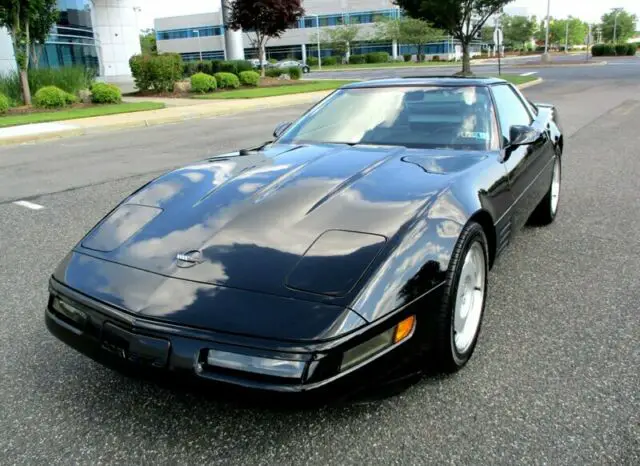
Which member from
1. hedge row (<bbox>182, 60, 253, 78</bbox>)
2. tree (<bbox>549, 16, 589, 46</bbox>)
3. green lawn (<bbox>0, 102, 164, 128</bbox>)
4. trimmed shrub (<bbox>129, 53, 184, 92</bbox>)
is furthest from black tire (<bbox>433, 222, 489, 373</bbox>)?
tree (<bbox>549, 16, 589, 46</bbox>)

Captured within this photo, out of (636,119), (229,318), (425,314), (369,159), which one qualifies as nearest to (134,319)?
(229,318)

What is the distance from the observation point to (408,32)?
75.7 meters

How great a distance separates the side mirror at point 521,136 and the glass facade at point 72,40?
99.4 ft

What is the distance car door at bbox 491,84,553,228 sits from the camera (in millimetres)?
3557

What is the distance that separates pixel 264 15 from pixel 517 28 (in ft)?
272

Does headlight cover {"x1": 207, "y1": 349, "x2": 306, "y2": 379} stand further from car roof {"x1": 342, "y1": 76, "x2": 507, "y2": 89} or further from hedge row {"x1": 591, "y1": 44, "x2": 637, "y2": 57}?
hedge row {"x1": 591, "y1": 44, "x2": 637, "y2": 57}

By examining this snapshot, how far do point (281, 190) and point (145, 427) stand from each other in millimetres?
1216

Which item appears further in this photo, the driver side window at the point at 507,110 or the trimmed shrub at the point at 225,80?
the trimmed shrub at the point at 225,80

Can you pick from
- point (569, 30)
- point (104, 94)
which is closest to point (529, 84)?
point (104, 94)

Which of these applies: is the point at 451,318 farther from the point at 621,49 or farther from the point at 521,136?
the point at 621,49

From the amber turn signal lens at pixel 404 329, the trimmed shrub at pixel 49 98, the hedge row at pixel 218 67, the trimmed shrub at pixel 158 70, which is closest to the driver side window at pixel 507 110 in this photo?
the amber turn signal lens at pixel 404 329

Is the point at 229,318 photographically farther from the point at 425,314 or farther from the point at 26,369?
the point at 26,369

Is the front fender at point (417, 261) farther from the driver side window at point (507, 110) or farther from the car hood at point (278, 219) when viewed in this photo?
the driver side window at point (507, 110)

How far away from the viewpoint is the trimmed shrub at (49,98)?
57.2 ft
